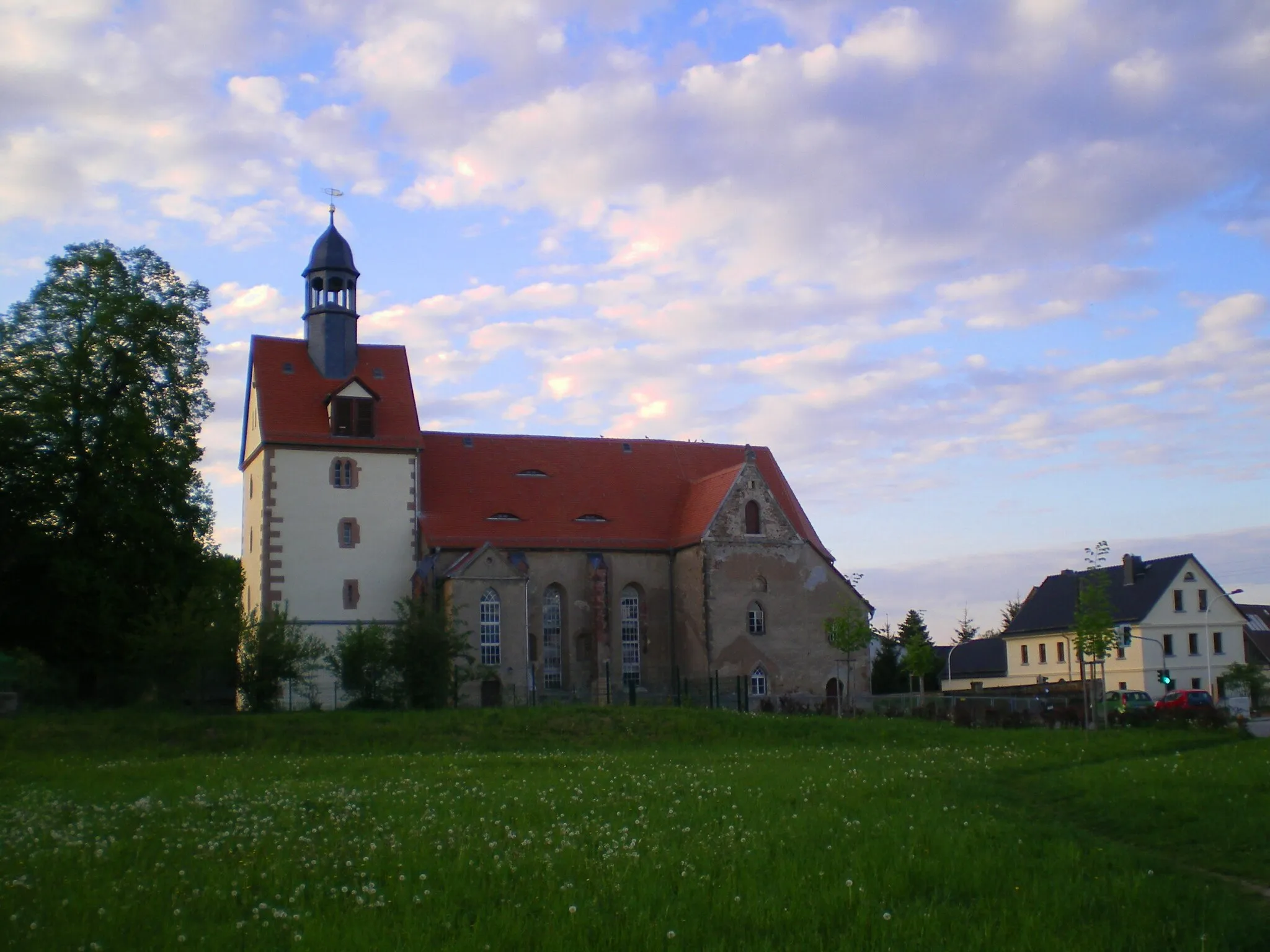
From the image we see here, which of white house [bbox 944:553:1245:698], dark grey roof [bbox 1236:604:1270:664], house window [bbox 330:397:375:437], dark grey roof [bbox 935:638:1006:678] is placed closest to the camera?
house window [bbox 330:397:375:437]

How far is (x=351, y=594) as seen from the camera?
51.4 metres

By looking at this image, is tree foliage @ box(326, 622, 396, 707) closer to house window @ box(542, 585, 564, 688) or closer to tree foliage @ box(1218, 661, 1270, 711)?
house window @ box(542, 585, 564, 688)

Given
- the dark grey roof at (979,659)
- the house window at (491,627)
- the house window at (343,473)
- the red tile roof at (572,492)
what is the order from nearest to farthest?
the house window at (491,627) → the house window at (343,473) → the red tile roof at (572,492) → the dark grey roof at (979,659)

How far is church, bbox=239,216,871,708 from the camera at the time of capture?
50781mm

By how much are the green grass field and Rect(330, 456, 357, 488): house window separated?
25.6 metres

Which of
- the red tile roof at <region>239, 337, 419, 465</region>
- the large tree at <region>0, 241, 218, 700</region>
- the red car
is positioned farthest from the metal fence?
the large tree at <region>0, 241, 218, 700</region>

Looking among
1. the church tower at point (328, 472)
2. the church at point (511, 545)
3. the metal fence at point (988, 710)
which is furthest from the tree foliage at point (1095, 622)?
the church tower at point (328, 472)

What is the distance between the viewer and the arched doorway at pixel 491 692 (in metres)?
50.2

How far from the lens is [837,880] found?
11.6 m

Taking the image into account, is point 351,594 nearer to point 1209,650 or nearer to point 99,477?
point 99,477

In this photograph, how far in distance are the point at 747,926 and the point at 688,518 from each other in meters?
46.1

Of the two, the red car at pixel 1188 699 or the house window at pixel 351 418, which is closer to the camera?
the red car at pixel 1188 699

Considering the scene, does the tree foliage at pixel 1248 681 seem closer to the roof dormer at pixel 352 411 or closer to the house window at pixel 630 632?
the house window at pixel 630 632

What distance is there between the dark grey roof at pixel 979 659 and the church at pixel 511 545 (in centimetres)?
3207
